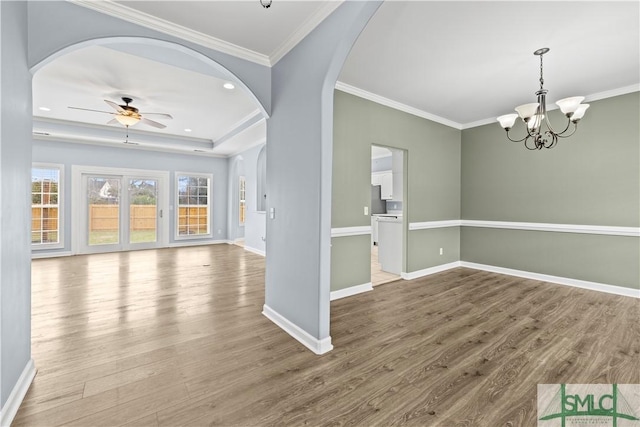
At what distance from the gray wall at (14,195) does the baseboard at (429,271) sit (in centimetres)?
434

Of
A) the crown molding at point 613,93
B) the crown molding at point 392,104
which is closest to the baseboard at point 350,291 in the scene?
the crown molding at point 392,104

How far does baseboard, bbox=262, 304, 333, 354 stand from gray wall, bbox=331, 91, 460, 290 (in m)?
1.00

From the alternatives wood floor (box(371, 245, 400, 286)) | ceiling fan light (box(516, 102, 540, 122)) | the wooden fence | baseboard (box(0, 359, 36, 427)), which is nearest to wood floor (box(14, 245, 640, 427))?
baseboard (box(0, 359, 36, 427))

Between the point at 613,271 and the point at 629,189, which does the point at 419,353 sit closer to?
the point at 613,271

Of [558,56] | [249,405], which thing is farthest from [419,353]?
[558,56]

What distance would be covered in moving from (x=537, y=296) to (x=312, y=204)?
3.47 metres

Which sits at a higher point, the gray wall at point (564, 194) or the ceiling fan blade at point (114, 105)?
the ceiling fan blade at point (114, 105)

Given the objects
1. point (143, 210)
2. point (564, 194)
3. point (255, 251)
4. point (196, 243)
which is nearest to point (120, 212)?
point (143, 210)

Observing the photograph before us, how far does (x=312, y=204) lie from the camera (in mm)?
2391

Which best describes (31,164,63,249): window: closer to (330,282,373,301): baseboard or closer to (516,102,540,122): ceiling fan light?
(330,282,373,301): baseboard

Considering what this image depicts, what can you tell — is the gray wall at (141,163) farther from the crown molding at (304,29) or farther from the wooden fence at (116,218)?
the crown molding at (304,29)

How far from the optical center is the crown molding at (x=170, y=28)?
212 centimetres

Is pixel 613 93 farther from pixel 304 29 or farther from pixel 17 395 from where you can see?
pixel 17 395

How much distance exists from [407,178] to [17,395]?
4.67 m
